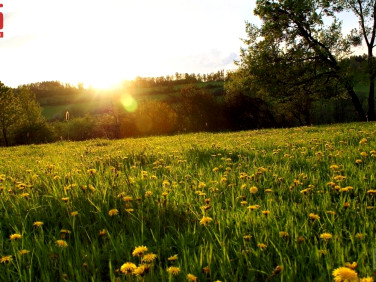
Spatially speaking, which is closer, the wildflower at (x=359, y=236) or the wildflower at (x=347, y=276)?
the wildflower at (x=347, y=276)

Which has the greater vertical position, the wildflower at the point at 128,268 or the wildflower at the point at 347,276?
the wildflower at the point at 347,276

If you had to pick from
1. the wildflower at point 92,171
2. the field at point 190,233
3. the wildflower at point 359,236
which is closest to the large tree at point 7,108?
the field at point 190,233

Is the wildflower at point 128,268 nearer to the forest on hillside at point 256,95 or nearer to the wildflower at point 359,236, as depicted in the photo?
the wildflower at point 359,236

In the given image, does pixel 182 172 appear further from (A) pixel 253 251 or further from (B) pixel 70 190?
(A) pixel 253 251

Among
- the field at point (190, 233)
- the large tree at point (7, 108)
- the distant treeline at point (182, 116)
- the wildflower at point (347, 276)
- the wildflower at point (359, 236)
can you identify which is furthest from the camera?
the distant treeline at point (182, 116)

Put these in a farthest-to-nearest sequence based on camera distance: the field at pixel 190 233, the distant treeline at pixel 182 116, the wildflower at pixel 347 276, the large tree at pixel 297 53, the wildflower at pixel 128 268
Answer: the distant treeline at pixel 182 116
the large tree at pixel 297 53
the field at pixel 190 233
the wildflower at pixel 128 268
the wildflower at pixel 347 276

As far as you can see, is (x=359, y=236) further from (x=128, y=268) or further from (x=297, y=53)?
(x=297, y=53)

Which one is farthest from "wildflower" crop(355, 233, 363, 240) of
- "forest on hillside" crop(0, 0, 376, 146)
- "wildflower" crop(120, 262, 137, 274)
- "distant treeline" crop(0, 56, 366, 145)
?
"distant treeline" crop(0, 56, 366, 145)

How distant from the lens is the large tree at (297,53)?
21.9 metres

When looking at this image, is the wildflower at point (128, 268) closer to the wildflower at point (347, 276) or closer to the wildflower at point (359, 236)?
the wildflower at point (347, 276)

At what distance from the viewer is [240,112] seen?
42469mm

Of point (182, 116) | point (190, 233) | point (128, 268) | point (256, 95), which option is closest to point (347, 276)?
point (128, 268)

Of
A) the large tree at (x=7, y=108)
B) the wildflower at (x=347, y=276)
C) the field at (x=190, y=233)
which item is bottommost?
the field at (x=190, y=233)

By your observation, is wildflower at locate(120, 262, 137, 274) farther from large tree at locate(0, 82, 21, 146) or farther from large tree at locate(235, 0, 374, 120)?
large tree at locate(0, 82, 21, 146)
